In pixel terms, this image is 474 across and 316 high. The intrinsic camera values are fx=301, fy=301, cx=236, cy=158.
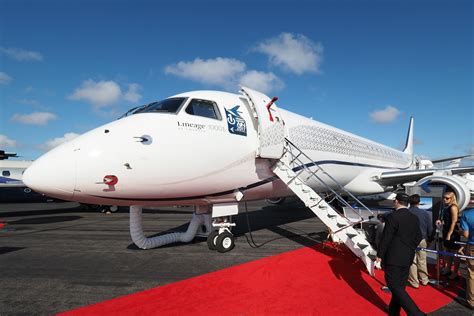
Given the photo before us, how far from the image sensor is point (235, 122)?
25.4 feet

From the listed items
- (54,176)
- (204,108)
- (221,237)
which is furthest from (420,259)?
(54,176)

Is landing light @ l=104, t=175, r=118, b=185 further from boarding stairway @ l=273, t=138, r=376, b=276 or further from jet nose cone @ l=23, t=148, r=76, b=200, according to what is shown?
boarding stairway @ l=273, t=138, r=376, b=276

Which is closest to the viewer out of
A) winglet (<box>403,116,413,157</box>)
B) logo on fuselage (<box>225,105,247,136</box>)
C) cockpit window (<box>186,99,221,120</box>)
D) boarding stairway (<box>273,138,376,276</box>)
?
boarding stairway (<box>273,138,376,276</box>)

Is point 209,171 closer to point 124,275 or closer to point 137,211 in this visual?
point 137,211

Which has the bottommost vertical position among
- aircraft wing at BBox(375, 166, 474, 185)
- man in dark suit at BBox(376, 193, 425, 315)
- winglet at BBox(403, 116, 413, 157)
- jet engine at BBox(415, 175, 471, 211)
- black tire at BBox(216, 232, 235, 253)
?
black tire at BBox(216, 232, 235, 253)

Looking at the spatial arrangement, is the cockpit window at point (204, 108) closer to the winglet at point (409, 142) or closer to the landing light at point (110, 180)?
the landing light at point (110, 180)

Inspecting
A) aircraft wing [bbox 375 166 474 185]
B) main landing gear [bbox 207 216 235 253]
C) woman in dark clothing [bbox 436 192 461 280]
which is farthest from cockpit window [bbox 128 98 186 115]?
aircraft wing [bbox 375 166 474 185]

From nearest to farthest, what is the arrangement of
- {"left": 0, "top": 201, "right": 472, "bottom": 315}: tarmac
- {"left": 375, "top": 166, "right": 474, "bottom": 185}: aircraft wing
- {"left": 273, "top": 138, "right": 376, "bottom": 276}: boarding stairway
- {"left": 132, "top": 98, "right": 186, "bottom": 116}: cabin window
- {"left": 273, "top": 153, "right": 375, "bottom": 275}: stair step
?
{"left": 0, "top": 201, "right": 472, "bottom": 315}: tarmac → {"left": 273, "top": 153, "right": 375, "bottom": 275}: stair step → {"left": 273, "top": 138, "right": 376, "bottom": 276}: boarding stairway → {"left": 132, "top": 98, "right": 186, "bottom": 116}: cabin window → {"left": 375, "top": 166, "right": 474, "bottom": 185}: aircraft wing

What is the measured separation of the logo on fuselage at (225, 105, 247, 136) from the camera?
7.59 meters

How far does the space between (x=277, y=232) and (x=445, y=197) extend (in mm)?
6432

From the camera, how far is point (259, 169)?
8.17 meters

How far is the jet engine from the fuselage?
155 inches

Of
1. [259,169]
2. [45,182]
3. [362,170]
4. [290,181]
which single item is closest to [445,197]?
[290,181]

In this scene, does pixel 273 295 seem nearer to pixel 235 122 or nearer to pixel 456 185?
pixel 235 122
